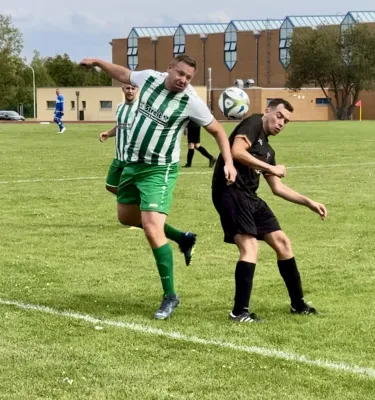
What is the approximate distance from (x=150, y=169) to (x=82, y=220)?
525cm

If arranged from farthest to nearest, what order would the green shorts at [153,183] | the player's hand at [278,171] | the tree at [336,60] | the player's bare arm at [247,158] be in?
1. the tree at [336,60]
2. the green shorts at [153,183]
3. the player's hand at [278,171]
4. the player's bare arm at [247,158]

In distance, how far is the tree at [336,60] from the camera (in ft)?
281

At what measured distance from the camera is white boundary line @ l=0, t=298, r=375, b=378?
17.0ft

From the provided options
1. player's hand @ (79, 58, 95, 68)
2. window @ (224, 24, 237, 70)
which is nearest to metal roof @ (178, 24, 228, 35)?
window @ (224, 24, 237, 70)

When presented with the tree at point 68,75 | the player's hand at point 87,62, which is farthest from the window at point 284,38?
the player's hand at point 87,62

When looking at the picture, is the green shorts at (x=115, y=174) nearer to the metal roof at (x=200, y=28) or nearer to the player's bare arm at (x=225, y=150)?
the player's bare arm at (x=225, y=150)

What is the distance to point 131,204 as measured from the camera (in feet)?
23.5

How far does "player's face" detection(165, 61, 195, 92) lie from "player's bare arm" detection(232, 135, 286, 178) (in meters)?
0.63

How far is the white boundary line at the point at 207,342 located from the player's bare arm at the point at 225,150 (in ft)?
4.07

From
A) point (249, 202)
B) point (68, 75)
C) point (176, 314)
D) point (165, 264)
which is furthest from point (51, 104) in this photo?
point (249, 202)

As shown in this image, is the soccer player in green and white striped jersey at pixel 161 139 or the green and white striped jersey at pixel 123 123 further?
the green and white striped jersey at pixel 123 123

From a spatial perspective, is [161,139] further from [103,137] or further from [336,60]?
[336,60]

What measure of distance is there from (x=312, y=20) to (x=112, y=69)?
323 ft

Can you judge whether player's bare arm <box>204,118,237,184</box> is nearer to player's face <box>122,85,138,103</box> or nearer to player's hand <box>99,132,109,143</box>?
player's face <box>122,85,138,103</box>
